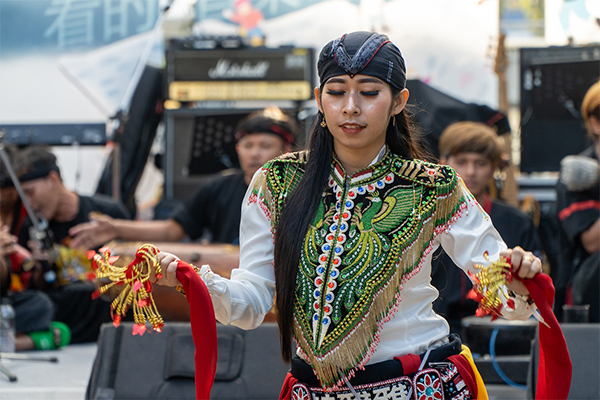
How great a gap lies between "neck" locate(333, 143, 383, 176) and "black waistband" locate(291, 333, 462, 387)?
1.58 ft

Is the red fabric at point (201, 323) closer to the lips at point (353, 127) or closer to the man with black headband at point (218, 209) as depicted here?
the lips at point (353, 127)

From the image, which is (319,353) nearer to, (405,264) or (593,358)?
(405,264)

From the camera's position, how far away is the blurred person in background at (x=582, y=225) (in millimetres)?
3680

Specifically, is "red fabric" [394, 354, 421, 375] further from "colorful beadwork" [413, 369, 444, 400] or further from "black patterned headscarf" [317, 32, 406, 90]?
"black patterned headscarf" [317, 32, 406, 90]

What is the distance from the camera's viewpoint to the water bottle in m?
4.49

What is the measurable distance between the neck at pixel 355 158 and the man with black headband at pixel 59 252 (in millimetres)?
3689

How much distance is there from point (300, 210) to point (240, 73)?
546 centimetres

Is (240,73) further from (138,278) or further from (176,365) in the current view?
(138,278)

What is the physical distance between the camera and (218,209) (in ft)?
15.3

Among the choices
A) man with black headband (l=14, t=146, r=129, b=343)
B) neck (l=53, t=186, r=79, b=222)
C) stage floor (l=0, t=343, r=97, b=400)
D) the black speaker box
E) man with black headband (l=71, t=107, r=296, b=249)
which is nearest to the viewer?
the black speaker box

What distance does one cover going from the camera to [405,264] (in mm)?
1763

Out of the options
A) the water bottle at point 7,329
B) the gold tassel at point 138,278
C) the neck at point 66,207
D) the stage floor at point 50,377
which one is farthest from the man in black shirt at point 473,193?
the neck at point 66,207

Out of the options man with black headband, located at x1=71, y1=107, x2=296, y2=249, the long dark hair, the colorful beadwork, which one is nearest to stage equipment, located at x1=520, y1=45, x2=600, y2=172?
man with black headband, located at x1=71, y1=107, x2=296, y2=249

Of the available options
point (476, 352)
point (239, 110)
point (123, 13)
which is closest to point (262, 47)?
point (239, 110)
